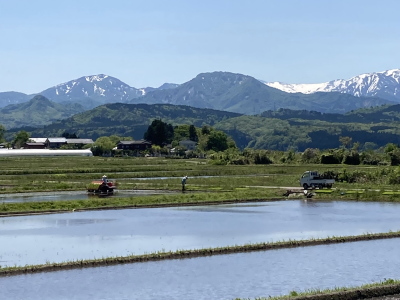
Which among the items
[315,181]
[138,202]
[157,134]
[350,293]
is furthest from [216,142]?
[350,293]

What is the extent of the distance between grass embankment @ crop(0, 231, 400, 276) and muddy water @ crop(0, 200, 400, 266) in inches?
62.8

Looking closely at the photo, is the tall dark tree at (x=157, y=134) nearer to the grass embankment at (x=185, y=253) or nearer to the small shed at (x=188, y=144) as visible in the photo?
the small shed at (x=188, y=144)

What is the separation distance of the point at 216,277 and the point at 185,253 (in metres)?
4.08

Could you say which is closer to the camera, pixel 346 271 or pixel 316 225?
pixel 346 271

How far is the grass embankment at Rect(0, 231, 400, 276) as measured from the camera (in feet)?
80.8

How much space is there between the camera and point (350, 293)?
20.0 metres

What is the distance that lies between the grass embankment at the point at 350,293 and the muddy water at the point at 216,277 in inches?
50.1

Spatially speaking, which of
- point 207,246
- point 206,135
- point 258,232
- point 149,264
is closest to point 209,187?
point 258,232

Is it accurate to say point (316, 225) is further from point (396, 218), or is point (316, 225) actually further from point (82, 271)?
point (82, 271)

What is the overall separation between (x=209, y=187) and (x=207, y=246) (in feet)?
108

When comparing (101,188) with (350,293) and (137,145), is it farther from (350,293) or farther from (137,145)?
(137,145)

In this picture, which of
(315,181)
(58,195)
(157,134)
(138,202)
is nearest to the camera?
(138,202)

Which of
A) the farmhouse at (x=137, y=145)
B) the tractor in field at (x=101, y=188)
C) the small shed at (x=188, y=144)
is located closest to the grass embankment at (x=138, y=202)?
the tractor in field at (x=101, y=188)

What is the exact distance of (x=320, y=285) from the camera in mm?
22344
